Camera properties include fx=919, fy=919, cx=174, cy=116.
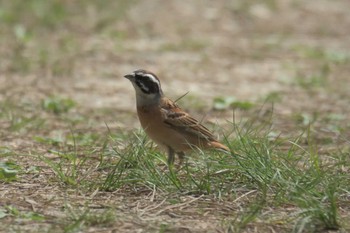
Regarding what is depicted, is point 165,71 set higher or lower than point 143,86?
lower

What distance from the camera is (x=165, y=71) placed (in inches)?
479

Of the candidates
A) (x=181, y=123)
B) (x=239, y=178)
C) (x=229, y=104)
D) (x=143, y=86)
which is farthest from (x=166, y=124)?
(x=229, y=104)

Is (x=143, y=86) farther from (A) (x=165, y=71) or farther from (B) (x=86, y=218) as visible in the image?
(A) (x=165, y=71)

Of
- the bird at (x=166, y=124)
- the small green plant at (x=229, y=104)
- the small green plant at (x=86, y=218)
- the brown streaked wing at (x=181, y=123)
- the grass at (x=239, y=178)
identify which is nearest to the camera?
the small green plant at (x=86, y=218)

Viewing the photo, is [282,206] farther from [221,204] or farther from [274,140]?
[274,140]

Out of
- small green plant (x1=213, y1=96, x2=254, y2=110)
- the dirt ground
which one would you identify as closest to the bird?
the dirt ground

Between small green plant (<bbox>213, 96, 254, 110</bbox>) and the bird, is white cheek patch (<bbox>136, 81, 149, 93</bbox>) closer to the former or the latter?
the bird

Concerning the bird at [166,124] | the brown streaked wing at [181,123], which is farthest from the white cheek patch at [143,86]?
the brown streaked wing at [181,123]

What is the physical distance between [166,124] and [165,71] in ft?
16.3

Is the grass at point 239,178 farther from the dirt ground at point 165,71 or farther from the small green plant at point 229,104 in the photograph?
the small green plant at point 229,104

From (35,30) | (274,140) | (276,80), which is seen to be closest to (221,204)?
(274,140)

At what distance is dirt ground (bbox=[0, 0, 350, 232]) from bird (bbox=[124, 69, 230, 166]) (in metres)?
0.84

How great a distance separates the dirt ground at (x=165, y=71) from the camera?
20.5 ft

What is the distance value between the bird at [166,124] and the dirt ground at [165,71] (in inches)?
33.1
